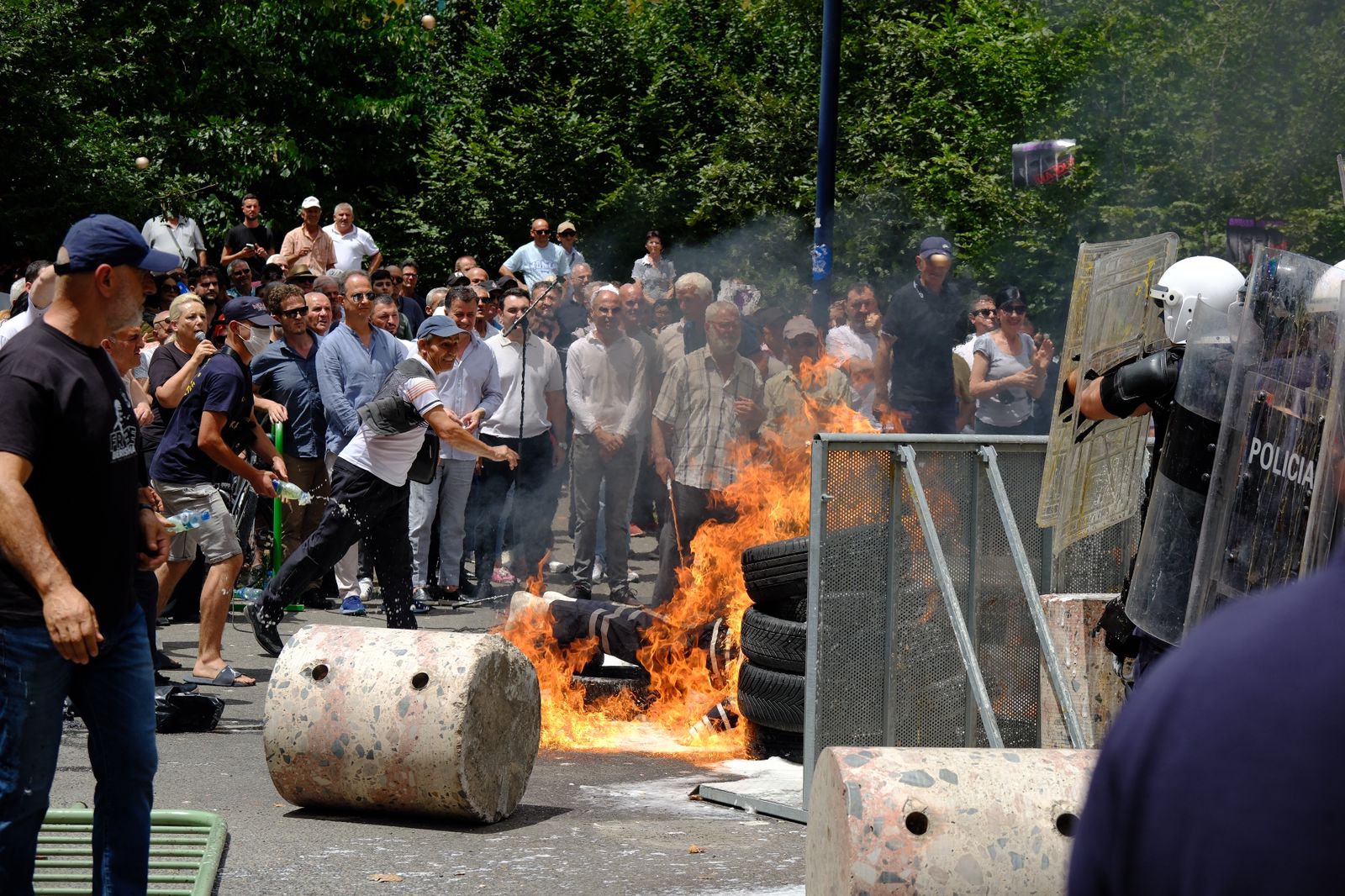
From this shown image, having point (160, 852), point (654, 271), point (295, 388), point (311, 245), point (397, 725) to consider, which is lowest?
point (160, 852)

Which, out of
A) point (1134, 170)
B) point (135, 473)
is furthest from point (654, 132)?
point (135, 473)

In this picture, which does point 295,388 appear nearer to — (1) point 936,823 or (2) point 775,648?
(2) point 775,648

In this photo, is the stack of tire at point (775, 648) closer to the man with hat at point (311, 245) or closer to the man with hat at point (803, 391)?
the man with hat at point (803, 391)

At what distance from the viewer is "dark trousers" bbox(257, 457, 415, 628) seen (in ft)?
29.1

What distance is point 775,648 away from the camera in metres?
7.02

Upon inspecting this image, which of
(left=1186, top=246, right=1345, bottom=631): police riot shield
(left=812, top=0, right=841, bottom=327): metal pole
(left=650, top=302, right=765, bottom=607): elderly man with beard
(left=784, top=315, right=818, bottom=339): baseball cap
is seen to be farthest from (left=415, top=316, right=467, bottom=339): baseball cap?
(left=1186, top=246, right=1345, bottom=631): police riot shield

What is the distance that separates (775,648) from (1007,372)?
15.0 feet

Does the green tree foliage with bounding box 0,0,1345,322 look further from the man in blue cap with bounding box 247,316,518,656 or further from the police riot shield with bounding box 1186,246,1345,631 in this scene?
the police riot shield with bounding box 1186,246,1345,631

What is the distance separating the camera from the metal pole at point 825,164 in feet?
42.1

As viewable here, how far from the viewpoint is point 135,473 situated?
4.15 metres

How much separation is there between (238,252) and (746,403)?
7.21 meters

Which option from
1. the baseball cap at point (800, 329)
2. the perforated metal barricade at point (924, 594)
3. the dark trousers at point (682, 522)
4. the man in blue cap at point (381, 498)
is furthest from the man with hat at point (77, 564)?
the baseball cap at point (800, 329)

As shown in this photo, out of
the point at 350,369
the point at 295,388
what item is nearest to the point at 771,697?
the point at 350,369

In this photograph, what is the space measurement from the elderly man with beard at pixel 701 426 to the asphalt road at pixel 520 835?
2.73 meters
